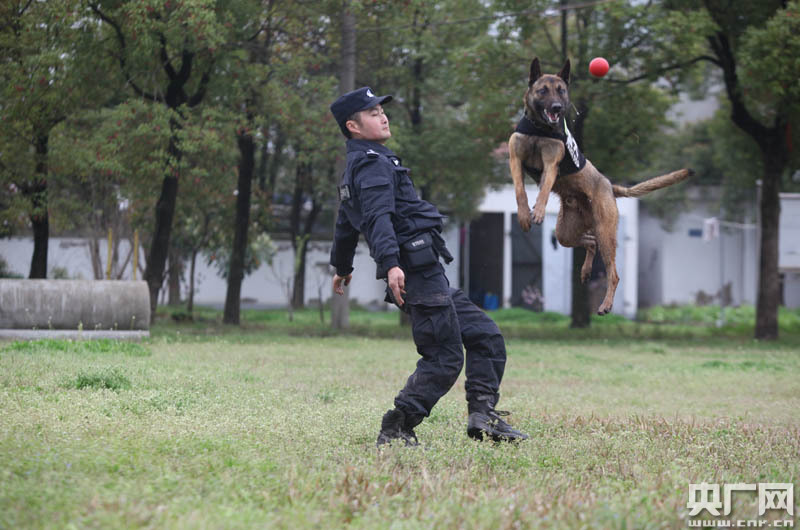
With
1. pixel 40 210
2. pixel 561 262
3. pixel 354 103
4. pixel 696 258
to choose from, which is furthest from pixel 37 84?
pixel 696 258

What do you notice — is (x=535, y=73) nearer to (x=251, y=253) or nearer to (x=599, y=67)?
(x=599, y=67)

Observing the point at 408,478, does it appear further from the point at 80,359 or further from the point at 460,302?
the point at 80,359

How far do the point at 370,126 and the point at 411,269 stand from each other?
3.29 feet

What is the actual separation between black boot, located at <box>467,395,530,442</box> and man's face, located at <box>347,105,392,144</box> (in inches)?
72.6

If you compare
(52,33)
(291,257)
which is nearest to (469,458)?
(52,33)

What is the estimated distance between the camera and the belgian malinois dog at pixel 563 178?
17.8ft

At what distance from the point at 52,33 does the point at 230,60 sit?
11.7 feet

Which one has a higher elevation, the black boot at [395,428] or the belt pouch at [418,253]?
the belt pouch at [418,253]

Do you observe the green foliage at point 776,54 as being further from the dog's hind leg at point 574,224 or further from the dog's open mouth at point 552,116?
the dog's open mouth at point 552,116

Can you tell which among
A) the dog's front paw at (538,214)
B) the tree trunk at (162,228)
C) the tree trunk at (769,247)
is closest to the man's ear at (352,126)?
the dog's front paw at (538,214)

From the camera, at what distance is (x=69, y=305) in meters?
14.0

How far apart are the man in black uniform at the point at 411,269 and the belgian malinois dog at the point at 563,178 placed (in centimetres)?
66

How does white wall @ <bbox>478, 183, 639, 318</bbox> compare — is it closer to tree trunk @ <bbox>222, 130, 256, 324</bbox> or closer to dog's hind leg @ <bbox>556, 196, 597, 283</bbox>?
tree trunk @ <bbox>222, 130, 256, 324</bbox>

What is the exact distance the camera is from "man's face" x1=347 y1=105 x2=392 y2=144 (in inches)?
227
